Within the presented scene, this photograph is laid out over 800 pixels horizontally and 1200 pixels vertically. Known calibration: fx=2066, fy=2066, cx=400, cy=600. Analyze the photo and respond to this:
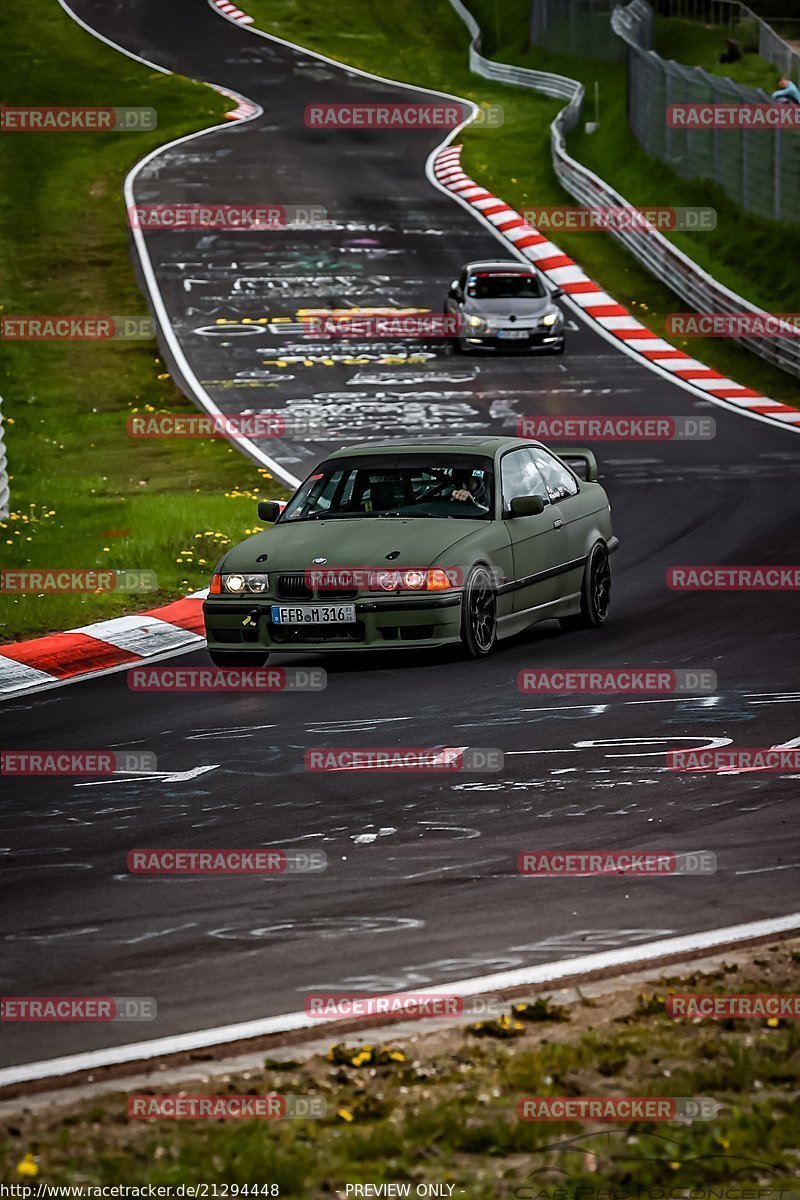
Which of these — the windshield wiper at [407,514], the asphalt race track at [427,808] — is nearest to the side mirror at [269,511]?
the windshield wiper at [407,514]

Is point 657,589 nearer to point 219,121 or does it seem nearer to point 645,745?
point 645,745

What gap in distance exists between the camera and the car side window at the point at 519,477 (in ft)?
46.2

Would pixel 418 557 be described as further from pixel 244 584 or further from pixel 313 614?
pixel 244 584

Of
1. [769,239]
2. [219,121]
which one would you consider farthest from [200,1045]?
[219,121]

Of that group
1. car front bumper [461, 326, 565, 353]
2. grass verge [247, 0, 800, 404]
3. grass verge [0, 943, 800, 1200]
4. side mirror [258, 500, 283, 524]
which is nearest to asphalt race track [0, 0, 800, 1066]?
grass verge [0, 943, 800, 1200]

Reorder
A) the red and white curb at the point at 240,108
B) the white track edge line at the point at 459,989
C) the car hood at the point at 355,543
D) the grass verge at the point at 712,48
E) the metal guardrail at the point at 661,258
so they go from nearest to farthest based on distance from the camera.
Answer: the white track edge line at the point at 459,989, the car hood at the point at 355,543, the metal guardrail at the point at 661,258, the grass verge at the point at 712,48, the red and white curb at the point at 240,108

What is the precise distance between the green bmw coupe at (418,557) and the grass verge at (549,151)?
43.8 ft

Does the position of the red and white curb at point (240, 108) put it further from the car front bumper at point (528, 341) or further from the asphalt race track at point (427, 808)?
the asphalt race track at point (427, 808)

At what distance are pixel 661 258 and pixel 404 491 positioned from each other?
21002 mm

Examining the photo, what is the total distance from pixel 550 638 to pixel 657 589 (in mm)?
1864

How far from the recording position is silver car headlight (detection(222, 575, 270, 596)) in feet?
42.7

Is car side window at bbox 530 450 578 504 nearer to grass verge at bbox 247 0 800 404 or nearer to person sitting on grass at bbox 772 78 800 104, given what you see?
grass verge at bbox 247 0 800 404

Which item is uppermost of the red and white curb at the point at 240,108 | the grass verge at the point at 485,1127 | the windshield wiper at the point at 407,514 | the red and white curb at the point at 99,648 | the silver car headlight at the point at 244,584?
the red and white curb at the point at 240,108

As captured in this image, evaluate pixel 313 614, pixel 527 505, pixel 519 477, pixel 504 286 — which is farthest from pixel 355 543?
pixel 504 286
